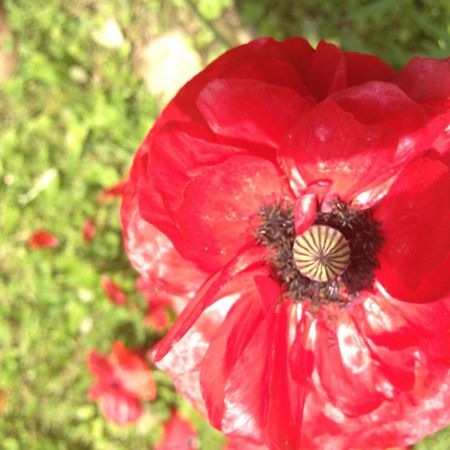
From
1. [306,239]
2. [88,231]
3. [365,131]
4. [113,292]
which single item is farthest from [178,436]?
[365,131]

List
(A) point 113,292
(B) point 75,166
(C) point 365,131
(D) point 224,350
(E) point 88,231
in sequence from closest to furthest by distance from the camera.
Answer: (C) point 365,131 → (D) point 224,350 → (A) point 113,292 → (E) point 88,231 → (B) point 75,166

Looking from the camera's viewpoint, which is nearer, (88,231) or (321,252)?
(321,252)

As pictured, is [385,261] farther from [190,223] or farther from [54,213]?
[54,213]

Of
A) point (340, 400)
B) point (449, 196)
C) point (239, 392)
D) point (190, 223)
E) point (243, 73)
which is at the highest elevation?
point (243, 73)

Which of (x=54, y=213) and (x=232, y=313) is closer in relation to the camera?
(x=232, y=313)

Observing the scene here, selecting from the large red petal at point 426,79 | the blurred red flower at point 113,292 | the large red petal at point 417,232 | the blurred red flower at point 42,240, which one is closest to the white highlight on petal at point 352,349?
the large red petal at point 417,232

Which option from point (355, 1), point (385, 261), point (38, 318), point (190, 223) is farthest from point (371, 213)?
point (38, 318)

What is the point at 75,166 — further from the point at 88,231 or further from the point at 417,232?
the point at 417,232
